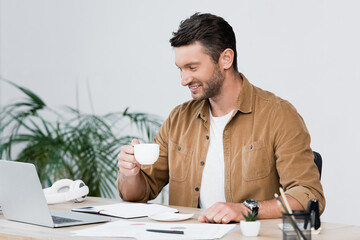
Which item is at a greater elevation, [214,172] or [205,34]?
[205,34]

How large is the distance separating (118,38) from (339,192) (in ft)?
6.26

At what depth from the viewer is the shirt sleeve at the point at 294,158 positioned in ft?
6.69

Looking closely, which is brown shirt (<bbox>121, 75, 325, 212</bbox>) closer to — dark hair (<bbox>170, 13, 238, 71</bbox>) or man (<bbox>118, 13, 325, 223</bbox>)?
man (<bbox>118, 13, 325, 223</bbox>)

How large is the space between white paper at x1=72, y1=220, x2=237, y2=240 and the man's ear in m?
0.85

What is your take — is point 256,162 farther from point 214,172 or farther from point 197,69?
point 197,69

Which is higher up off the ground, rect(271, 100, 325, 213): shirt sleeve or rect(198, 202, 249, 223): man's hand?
rect(271, 100, 325, 213): shirt sleeve

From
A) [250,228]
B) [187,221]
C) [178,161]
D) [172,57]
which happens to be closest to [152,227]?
[187,221]

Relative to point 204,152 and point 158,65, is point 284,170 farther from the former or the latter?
point 158,65

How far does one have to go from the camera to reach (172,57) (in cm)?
388

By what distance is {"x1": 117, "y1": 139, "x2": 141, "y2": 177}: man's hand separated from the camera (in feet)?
6.86

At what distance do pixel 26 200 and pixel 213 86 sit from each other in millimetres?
909

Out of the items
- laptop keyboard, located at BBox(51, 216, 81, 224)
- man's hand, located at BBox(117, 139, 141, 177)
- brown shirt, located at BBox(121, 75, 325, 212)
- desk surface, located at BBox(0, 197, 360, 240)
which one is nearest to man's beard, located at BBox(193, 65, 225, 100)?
brown shirt, located at BBox(121, 75, 325, 212)

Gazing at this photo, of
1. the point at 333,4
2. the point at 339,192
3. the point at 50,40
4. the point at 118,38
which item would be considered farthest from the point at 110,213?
the point at 50,40

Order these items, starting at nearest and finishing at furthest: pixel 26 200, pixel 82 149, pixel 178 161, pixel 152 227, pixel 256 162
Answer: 1. pixel 152 227
2. pixel 26 200
3. pixel 256 162
4. pixel 178 161
5. pixel 82 149
